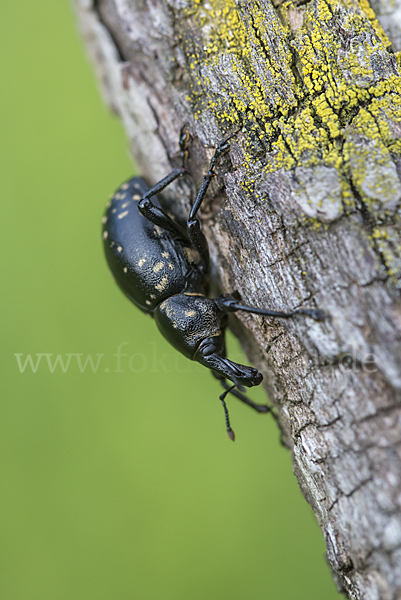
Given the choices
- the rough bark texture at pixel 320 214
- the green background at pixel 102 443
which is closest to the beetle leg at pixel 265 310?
the rough bark texture at pixel 320 214

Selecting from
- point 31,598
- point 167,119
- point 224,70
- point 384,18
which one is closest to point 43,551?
point 31,598

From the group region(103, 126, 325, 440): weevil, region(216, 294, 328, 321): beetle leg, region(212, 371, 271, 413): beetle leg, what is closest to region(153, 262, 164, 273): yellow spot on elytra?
region(103, 126, 325, 440): weevil

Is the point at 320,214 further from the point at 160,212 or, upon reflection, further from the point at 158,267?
the point at 158,267

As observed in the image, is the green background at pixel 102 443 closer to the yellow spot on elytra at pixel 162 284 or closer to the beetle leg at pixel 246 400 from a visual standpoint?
the beetle leg at pixel 246 400

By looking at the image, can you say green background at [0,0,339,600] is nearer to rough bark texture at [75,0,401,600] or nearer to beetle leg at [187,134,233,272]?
beetle leg at [187,134,233,272]

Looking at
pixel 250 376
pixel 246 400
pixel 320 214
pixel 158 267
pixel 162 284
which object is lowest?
pixel 246 400

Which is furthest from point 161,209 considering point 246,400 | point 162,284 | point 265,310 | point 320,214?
point 246,400
